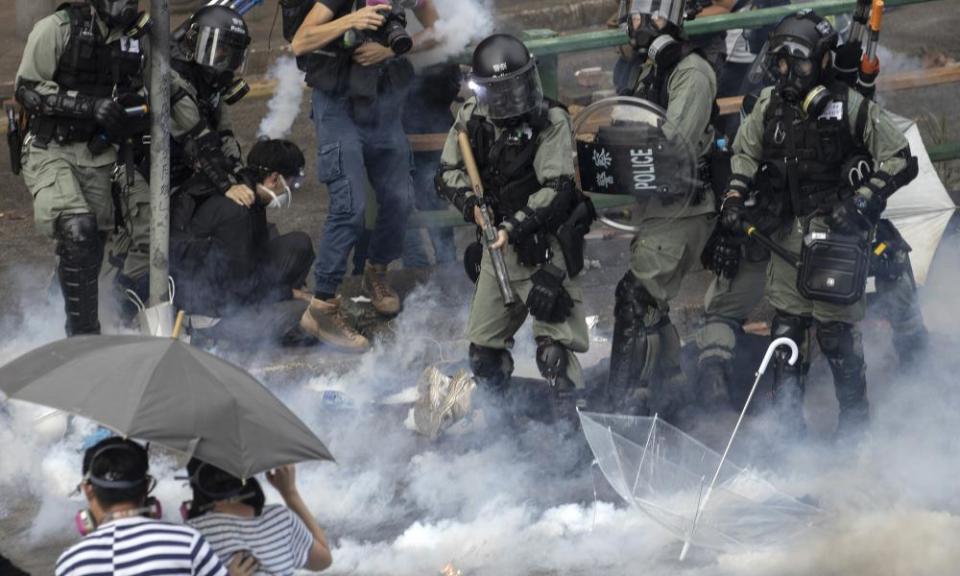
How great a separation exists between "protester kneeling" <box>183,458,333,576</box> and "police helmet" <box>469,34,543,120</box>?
2.78 meters

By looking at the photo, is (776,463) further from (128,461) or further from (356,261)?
(128,461)

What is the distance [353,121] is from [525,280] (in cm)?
148

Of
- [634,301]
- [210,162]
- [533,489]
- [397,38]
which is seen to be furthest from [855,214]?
[210,162]

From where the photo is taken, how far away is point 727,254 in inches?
290

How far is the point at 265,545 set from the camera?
169 inches

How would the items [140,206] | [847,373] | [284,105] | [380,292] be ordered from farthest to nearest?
[284,105] < [380,292] < [140,206] < [847,373]

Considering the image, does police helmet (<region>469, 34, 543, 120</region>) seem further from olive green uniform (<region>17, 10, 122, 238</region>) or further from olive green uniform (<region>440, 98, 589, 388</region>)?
olive green uniform (<region>17, 10, 122, 238</region>)

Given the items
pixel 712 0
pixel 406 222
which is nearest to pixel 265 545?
pixel 406 222

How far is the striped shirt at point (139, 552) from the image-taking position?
12.7 feet

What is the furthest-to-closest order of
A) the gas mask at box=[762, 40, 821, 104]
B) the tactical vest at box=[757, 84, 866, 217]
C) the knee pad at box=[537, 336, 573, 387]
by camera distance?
the knee pad at box=[537, 336, 573, 387], the tactical vest at box=[757, 84, 866, 217], the gas mask at box=[762, 40, 821, 104]

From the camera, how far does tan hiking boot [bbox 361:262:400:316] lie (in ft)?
27.1

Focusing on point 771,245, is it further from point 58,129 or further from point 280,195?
point 58,129

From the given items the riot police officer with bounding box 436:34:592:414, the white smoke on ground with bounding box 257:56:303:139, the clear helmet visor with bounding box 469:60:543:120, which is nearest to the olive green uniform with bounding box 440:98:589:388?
the riot police officer with bounding box 436:34:592:414

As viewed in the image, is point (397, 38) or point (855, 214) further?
point (397, 38)
